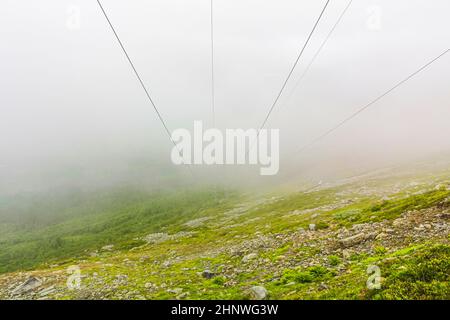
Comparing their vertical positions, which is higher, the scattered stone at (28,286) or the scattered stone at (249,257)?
the scattered stone at (249,257)

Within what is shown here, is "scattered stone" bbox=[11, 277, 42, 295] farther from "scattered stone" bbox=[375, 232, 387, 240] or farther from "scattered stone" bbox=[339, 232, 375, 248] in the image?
"scattered stone" bbox=[375, 232, 387, 240]

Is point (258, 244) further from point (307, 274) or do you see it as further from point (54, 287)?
point (54, 287)

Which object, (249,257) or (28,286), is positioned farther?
(28,286)

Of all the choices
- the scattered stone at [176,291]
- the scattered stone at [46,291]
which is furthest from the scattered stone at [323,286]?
the scattered stone at [46,291]

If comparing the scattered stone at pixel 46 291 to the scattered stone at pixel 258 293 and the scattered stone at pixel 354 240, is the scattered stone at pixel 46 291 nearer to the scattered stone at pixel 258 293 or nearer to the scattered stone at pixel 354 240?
the scattered stone at pixel 258 293

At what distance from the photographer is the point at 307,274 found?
13.0 metres

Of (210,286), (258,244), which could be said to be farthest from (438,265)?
(258,244)

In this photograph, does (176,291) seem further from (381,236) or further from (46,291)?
(381,236)

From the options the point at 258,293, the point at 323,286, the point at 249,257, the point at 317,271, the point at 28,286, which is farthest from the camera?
the point at 28,286

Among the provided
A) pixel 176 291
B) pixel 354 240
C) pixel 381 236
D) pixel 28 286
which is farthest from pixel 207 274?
pixel 28 286

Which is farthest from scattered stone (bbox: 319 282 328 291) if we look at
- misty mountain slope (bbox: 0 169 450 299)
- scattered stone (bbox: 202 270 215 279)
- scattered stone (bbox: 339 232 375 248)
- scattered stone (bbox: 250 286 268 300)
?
scattered stone (bbox: 202 270 215 279)

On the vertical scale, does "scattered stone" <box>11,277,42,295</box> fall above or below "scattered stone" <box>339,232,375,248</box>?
below
